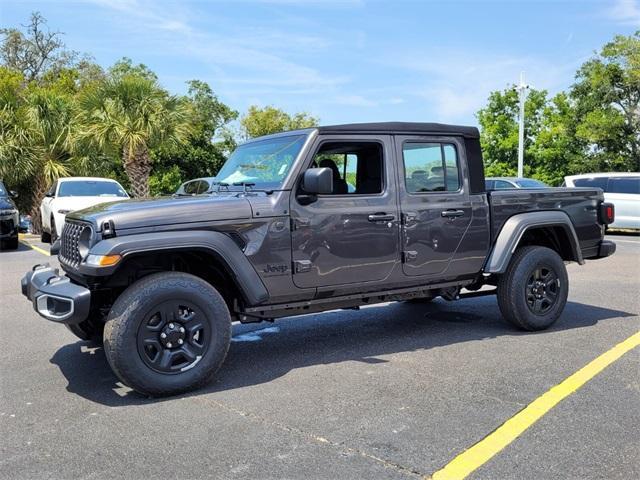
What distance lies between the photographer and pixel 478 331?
5.81 metres

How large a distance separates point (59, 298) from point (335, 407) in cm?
199

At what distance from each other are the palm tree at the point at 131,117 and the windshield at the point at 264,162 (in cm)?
1330

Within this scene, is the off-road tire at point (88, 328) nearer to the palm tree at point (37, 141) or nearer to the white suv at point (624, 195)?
the white suv at point (624, 195)

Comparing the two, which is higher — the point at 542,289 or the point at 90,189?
the point at 90,189

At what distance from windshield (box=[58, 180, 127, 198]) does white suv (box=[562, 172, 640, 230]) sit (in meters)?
12.9

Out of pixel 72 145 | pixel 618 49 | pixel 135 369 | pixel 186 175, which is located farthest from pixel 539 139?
pixel 135 369

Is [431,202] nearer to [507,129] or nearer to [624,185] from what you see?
[624,185]

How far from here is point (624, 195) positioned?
16859 millimetres

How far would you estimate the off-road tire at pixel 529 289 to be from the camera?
5.54m

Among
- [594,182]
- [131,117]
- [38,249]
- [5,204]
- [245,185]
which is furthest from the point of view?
[131,117]

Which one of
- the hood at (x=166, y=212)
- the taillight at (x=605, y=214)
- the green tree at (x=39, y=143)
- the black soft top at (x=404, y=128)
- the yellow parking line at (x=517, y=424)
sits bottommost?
the yellow parking line at (x=517, y=424)

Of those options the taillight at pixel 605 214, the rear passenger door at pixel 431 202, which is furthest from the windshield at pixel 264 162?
the taillight at pixel 605 214

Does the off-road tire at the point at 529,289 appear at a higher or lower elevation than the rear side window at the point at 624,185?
lower

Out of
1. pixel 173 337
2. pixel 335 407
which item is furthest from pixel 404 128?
pixel 173 337
